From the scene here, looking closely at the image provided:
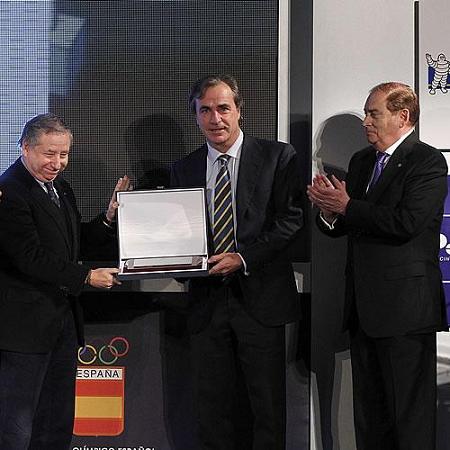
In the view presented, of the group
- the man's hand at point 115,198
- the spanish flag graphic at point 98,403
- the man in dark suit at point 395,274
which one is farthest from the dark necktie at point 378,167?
the spanish flag graphic at point 98,403

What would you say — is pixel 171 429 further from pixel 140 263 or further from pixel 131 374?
pixel 140 263

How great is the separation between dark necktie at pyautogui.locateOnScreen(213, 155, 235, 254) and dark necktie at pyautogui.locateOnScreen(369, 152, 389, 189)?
0.60m

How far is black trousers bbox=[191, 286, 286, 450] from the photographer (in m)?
3.31

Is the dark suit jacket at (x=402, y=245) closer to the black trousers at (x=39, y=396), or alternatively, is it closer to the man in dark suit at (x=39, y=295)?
the man in dark suit at (x=39, y=295)

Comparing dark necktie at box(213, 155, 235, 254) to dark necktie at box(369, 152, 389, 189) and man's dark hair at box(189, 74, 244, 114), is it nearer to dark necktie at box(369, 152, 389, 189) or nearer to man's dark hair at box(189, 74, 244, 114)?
man's dark hair at box(189, 74, 244, 114)

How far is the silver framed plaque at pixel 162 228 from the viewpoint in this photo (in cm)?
333

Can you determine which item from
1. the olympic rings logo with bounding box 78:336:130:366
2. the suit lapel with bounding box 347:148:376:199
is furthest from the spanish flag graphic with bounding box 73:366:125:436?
the suit lapel with bounding box 347:148:376:199

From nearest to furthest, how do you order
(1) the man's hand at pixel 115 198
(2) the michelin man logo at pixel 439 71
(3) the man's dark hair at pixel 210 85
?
(3) the man's dark hair at pixel 210 85 → (1) the man's hand at pixel 115 198 → (2) the michelin man logo at pixel 439 71

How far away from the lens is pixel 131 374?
3.86 meters

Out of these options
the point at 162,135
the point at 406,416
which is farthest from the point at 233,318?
the point at 162,135

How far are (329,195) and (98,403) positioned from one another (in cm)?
152

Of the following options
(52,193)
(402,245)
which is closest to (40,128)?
(52,193)

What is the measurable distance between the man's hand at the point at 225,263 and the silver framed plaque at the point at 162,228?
74mm

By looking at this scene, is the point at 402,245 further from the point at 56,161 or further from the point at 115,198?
the point at 56,161
